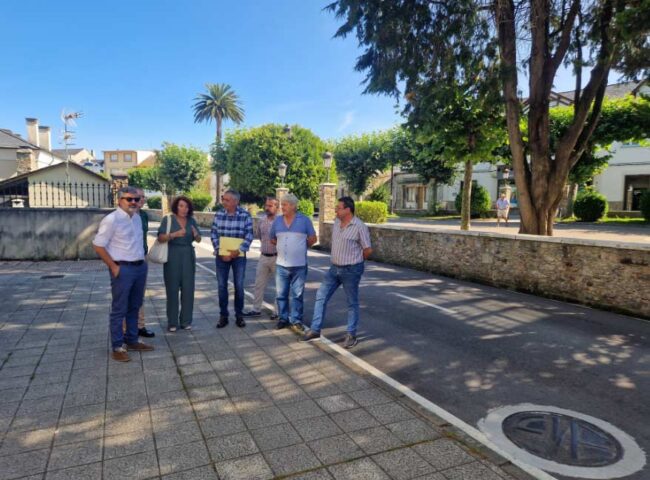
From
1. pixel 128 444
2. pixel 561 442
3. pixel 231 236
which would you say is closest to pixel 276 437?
pixel 128 444

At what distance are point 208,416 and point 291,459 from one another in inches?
37.2

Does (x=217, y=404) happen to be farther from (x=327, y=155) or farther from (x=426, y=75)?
(x=327, y=155)

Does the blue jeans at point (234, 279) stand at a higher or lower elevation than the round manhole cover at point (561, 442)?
higher

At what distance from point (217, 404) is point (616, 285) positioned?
24.7 feet

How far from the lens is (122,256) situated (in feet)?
15.5

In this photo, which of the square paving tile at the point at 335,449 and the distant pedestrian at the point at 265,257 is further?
the distant pedestrian at the point at 265,257

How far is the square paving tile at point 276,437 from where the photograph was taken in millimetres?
3139

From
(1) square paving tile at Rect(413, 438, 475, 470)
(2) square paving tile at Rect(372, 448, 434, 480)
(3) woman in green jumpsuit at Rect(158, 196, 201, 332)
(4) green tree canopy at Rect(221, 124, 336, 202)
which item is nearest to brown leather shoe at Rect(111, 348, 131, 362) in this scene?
(3) woman in green jumpsuit at Rect(158, 196, 201, 332)

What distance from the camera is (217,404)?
3.77m

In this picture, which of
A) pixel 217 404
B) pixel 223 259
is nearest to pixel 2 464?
pixel 217 404

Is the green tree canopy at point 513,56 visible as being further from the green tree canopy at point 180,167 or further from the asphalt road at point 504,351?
the green tree canopy at point 180,167

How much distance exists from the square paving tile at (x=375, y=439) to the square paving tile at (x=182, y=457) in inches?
43.9

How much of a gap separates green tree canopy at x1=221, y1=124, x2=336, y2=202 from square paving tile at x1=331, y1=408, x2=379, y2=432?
1228 inches

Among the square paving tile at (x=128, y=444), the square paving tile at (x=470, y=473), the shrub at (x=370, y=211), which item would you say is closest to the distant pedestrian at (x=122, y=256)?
the square paving tile at (x=128, y=444)
